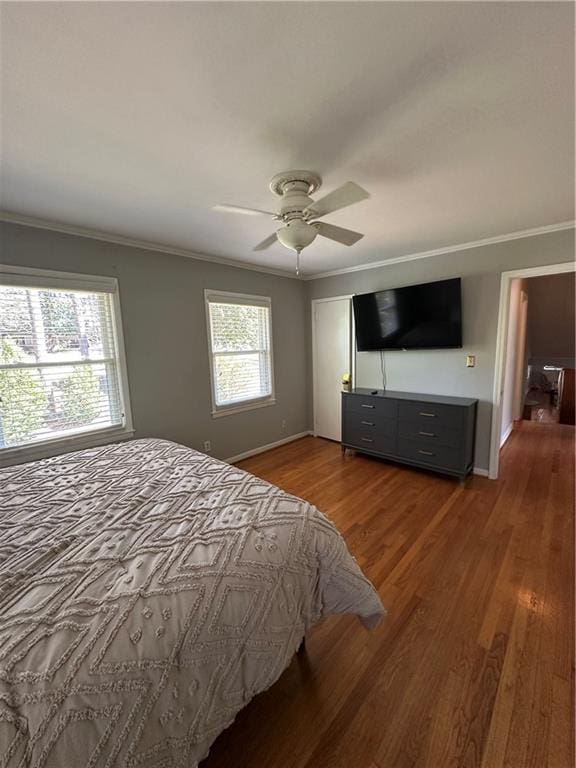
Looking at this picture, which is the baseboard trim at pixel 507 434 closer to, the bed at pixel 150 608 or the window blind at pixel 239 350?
the window blind at pixel 239 350

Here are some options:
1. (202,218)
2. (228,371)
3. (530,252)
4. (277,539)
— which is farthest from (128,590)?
(530,252)

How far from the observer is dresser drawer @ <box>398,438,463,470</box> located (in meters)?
3.02

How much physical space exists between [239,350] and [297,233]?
87.8 inches

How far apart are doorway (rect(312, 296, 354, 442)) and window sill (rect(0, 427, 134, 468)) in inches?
106

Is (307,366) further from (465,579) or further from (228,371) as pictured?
(465,579)

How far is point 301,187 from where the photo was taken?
1760 mm

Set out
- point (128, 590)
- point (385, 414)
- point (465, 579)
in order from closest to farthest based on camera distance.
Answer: point (128, 590)
point (465, 579)
point (385, 414)

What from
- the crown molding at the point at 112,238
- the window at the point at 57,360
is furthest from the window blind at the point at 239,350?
the window at the point at 57,360

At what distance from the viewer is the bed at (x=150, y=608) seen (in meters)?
0.70

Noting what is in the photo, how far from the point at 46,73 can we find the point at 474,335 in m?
3.53

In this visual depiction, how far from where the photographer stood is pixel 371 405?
3.57 m

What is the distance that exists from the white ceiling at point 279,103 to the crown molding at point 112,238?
126mm

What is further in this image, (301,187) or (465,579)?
(465,579)

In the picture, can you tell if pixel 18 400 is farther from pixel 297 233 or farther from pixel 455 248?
pixel 455 248
